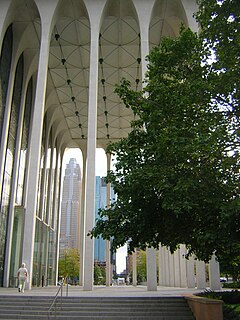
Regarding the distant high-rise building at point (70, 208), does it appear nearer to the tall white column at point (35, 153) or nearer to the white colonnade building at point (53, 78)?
the white colonnade building at point (53, 78)

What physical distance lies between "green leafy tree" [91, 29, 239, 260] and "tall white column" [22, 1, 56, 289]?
33.6 feet

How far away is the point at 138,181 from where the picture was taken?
10.1m

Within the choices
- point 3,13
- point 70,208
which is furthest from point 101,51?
point 70,208

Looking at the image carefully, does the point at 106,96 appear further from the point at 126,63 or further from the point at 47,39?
the point at 47,39

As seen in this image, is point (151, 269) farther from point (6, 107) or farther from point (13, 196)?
point (6, 107)

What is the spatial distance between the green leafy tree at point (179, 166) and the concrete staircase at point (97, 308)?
261cm

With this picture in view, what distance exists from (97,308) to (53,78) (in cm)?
2561

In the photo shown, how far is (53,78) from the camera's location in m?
34.1

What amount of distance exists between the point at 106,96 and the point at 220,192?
93.3 feet

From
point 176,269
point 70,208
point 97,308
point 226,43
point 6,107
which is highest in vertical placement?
point 70,208

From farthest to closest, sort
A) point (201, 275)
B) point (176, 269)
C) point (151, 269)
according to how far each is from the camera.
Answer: point (176, 269) → point (201, 275) → point (151, 269)

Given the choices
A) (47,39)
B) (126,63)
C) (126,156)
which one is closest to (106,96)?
(126,63)

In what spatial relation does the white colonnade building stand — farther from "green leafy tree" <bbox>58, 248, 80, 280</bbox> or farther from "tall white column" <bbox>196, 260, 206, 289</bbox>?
"green leafy tree" <bbox>58, 248, 80, 280</bbox>

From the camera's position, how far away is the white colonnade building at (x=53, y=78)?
869 inches
